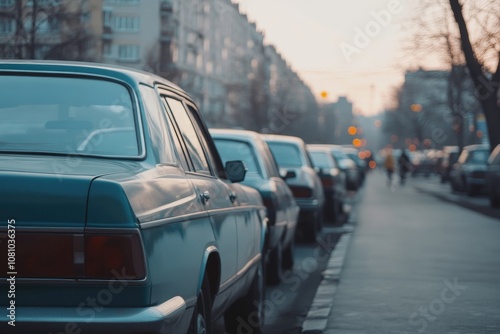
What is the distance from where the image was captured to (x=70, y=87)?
16.5 feet

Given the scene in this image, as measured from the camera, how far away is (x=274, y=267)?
35.5 ft

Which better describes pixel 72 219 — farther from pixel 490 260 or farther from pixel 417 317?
pixel 490 260

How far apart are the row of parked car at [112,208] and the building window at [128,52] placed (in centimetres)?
7333

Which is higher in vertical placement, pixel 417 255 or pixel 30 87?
pixel 30 87

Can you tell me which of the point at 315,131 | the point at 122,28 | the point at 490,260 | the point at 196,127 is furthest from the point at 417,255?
the point at 315,131

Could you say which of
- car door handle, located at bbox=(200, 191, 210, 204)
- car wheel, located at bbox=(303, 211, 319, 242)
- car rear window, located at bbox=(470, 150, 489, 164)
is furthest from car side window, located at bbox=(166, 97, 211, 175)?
car rear window, located at bbox=(470, 150, 489, 164)

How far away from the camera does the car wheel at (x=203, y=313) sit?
4.81m

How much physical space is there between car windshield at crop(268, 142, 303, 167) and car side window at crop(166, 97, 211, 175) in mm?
10660

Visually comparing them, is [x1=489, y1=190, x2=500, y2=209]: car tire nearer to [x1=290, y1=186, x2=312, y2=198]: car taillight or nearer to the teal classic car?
[x1=290, y1=186, x2=312, y2=198]: car taillight

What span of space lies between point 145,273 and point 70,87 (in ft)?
4.35

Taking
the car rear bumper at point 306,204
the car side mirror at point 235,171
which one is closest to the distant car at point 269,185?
the car rear bumper at point 306,204

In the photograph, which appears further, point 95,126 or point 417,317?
point 417,317

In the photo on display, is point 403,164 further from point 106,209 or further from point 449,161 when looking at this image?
point 106,209

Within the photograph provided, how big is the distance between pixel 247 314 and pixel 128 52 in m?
73.8
